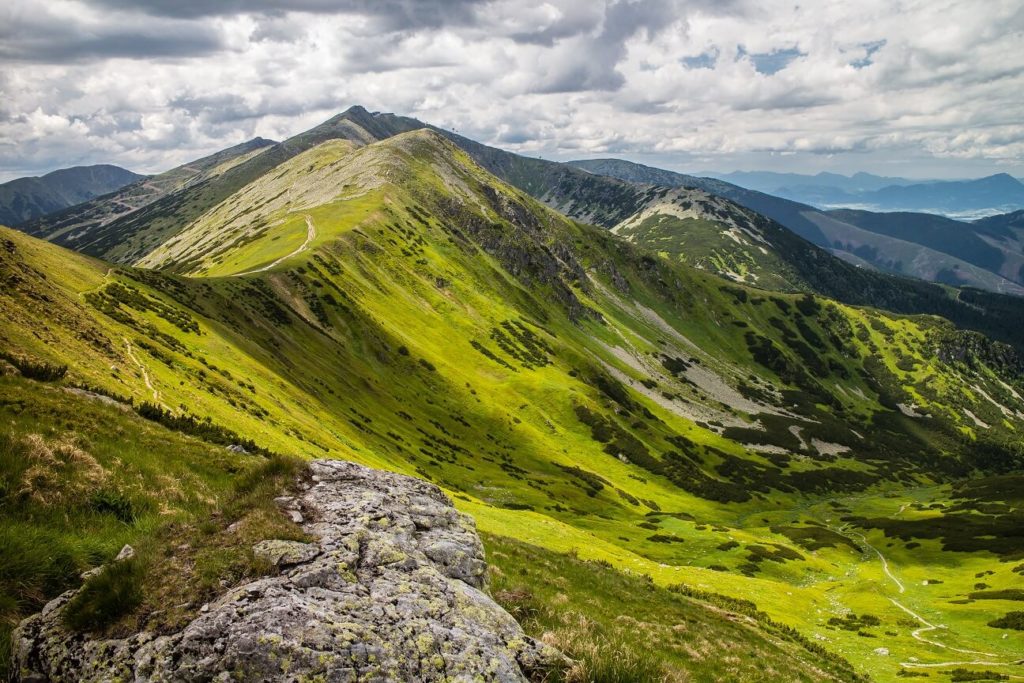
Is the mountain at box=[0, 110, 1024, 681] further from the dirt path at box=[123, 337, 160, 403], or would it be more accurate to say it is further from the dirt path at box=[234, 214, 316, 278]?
the dirt path at box=[234, 214, 316, 278]

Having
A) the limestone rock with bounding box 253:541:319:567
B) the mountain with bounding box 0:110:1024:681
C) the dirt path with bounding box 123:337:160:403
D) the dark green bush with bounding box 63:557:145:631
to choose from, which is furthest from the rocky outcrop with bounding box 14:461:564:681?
the dirt path with bounding box 123:337:160:403

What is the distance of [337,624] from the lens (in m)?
9.42

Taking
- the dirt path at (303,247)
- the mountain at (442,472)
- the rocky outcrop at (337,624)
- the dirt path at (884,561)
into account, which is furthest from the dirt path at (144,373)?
the dirt path at (884,561)

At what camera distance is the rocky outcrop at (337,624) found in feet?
27.2

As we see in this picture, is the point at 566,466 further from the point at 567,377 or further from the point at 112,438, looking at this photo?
the point at 112,438

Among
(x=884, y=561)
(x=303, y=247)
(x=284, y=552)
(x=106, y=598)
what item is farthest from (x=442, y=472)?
(x=303, y=247)

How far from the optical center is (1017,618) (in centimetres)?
4844

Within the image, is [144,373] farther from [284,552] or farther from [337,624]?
[337,624]

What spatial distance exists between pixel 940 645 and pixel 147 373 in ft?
220

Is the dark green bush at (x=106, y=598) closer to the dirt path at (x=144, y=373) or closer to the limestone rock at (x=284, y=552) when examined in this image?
the limestone rock at (x=284, y=552)

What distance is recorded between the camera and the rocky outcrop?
327 inches

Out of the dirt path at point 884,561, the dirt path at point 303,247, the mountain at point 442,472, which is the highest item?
the dirt path at point 303,247

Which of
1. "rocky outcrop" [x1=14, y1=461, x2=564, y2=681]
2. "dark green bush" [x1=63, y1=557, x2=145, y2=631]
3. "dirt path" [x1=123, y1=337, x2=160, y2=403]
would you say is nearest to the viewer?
"rocky outcrop" [x1=14, y1=461, x2=564, y2=681]

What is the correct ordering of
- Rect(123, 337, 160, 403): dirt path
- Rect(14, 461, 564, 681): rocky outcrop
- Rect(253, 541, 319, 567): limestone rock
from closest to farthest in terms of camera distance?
Rect(14, 461, 564, 681): rocky outcrop → Rect(253, 541, 319, 567): limestone rock → Rect(123, 337, 160, 403): dirt path
